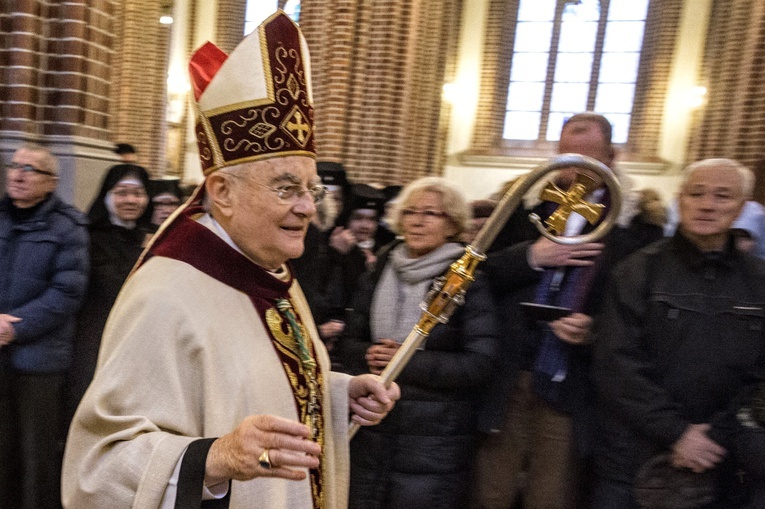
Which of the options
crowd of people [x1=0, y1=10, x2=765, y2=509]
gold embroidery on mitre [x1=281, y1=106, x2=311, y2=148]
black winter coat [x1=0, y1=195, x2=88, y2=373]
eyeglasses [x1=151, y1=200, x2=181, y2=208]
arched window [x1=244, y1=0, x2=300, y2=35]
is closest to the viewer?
crowd of people [x1=0, y1=10, x2=765, y2=509]

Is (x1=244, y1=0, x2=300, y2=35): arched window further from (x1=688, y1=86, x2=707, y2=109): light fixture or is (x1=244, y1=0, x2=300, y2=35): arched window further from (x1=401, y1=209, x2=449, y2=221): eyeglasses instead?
(x1=401, y1=209, x2=449, y2=221): eyeglasses

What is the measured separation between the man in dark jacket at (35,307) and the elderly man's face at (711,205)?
292cm

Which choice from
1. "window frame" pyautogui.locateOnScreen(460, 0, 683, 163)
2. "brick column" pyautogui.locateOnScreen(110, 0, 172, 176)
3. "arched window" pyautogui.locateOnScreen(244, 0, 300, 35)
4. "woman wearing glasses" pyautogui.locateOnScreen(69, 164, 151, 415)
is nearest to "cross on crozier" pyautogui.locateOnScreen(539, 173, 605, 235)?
"woman wearing glasses" pyautogui.locateOnScreen(69, 164, 151, 415)

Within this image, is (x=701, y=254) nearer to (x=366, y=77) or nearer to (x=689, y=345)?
(x=689, y=345)

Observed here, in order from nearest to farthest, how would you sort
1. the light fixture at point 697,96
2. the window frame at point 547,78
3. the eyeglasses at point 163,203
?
1. the eyeglasses at point 163,203
2. the light fixture at point 697,96
3. the window frame at point 547,78

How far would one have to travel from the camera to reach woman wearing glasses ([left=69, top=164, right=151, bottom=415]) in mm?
3941

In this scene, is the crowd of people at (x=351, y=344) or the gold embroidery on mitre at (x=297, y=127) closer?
the crowd of people at (x=351, y=344)

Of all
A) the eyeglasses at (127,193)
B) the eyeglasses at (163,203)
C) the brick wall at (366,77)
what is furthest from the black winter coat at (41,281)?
the brick wall at (366,77)

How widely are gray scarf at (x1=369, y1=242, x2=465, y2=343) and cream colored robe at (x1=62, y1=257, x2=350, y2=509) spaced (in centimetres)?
140

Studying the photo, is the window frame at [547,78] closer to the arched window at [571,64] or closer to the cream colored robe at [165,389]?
the arched window at [571,64]

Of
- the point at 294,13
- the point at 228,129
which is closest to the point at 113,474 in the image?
the point at 228,129

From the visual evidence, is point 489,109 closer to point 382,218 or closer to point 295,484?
point 382,218

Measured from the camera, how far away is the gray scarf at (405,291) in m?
3.07

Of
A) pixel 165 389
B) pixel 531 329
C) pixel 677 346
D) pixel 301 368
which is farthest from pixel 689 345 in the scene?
pixel 165 389
